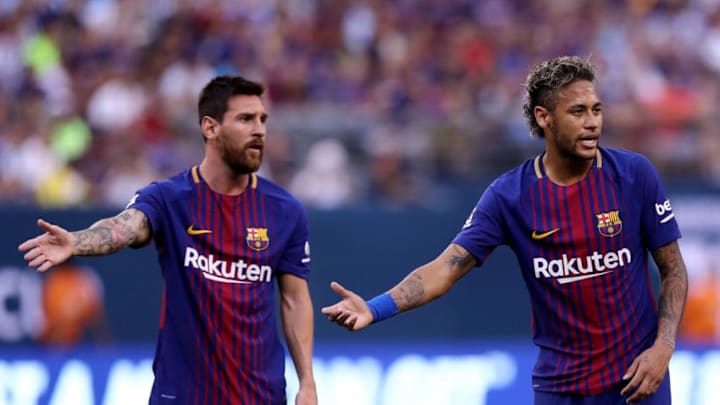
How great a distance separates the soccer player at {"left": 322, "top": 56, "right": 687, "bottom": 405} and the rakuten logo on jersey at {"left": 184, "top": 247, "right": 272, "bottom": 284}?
54 centimetres

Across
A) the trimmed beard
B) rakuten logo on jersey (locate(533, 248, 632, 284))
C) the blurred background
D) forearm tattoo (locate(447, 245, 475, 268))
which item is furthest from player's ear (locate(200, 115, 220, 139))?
the blurred background

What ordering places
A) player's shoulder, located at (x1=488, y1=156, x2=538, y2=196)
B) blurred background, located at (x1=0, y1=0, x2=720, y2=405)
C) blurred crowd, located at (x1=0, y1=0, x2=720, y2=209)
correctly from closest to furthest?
player's shoulder, located at (x1=488, y1=156, x2=538, y2=196)
blurred background, located at (x1=0, y1=0, x2=720, y2=405)
blurred crowd, located at (x1=0, y1=0, x2=720, y2=209)

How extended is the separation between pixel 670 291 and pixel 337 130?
9.52m

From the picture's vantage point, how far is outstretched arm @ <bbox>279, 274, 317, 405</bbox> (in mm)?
7164

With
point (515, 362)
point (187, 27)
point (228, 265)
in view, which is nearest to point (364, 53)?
point (187, 27)

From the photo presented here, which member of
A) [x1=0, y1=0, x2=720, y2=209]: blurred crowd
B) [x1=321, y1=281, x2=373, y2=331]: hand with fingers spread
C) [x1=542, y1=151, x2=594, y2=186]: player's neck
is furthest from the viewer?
[x1=0, y1=0, x2=720, y2=209]: blurred crowd

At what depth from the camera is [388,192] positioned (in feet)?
51.2

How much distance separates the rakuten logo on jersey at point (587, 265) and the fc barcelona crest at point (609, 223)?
93mm

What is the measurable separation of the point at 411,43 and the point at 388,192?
2781 mm

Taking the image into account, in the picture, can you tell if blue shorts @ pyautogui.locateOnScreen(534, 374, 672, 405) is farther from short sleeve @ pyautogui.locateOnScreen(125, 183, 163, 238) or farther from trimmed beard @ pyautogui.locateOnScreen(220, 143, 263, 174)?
short sleeve @ pyautogui.locateOnScreen(125, 183, 163, 238)

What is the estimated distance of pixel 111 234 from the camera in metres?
6.74

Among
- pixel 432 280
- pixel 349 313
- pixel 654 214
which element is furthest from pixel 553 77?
pixel 349 313

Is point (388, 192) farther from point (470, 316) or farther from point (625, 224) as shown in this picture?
point (625, 224)

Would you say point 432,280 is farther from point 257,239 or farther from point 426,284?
point 257,239
